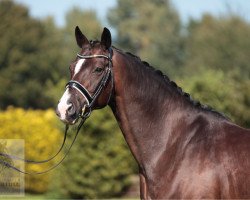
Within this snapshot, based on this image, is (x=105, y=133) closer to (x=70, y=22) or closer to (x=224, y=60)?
(x=224, y=60)

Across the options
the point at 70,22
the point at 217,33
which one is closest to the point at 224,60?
the point at 217,33

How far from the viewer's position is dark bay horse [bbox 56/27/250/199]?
530 centimetres

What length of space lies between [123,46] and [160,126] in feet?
262

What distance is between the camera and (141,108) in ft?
18.8

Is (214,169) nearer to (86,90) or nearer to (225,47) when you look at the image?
(86,90)

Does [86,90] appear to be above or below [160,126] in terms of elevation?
above

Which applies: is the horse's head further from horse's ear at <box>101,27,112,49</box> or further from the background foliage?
the background foliage

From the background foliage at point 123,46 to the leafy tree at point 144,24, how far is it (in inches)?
5.7

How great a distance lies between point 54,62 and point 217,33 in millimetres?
16293

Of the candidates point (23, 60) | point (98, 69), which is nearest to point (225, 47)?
point (23, 60)

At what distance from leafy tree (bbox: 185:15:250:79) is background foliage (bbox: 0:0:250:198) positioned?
0.08m

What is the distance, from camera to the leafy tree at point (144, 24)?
83.4 m

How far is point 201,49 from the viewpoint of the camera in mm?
58344

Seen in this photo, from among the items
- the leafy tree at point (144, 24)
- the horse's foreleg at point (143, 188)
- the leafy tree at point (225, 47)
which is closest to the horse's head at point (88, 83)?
the horse's foreleg at point (143, 188)
